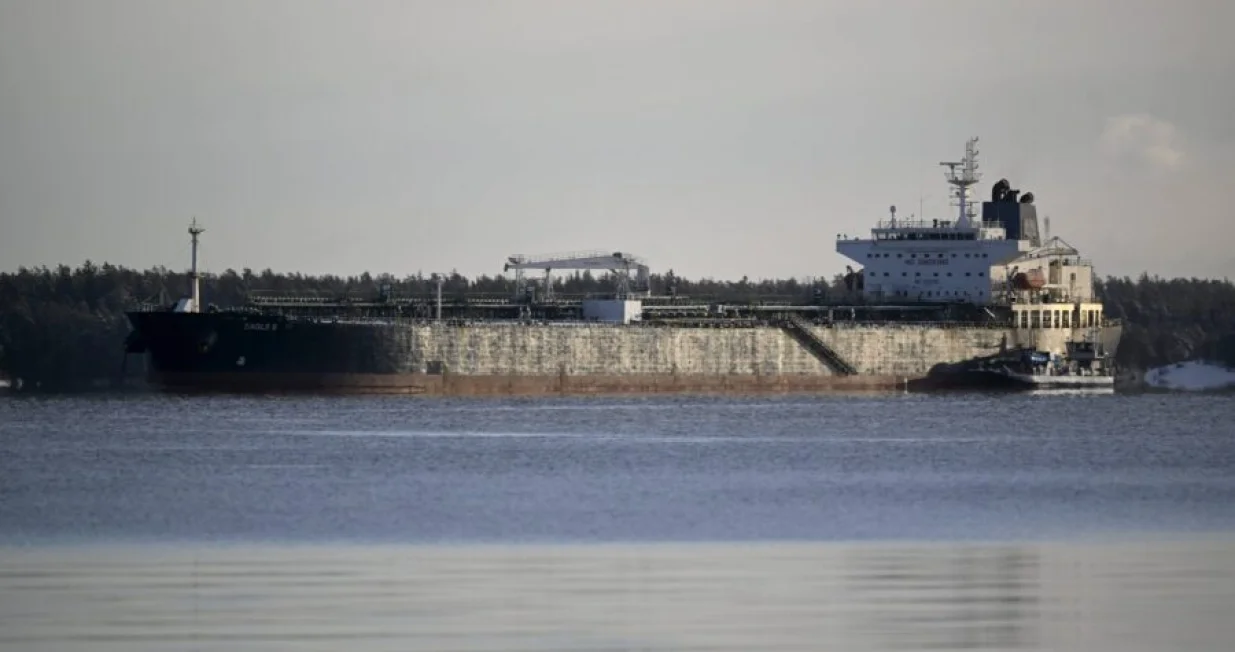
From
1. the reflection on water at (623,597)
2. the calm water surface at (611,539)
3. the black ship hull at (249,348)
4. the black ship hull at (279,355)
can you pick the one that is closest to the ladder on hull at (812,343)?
the black ship hull at (279,355)

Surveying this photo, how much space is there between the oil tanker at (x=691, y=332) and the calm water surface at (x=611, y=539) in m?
12.9

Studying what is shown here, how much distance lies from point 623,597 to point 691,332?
47030 millimetres

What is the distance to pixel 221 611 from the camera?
17.5m

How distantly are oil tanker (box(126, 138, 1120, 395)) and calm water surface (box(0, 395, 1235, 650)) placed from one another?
1288cm

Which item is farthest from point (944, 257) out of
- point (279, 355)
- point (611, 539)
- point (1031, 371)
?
point (611, 539)

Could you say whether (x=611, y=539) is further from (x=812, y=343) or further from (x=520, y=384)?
(x=812, y=343)

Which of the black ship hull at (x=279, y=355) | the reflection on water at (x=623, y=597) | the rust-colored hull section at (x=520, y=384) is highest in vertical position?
the black ship hull at (x=279, y=355)

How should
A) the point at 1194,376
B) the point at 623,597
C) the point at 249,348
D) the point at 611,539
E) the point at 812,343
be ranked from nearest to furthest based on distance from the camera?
the point at 623,597 → the point at 611,539 → the point at 249,348 → the point at 812,343 → the point at 1194,376

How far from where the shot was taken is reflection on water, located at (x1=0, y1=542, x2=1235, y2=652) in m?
16.2

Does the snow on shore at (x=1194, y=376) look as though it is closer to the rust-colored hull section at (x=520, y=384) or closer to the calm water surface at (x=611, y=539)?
the rust-colored hull section at (x=520, y=384)

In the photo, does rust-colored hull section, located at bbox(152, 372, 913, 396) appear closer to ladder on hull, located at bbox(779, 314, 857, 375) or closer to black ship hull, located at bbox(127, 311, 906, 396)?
black ship hull, located at bbox(127, 311, 906, 396)

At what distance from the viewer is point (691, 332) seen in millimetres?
65312

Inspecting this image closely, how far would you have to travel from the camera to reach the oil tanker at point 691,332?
189ft

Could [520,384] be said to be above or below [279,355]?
below
